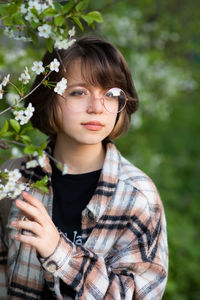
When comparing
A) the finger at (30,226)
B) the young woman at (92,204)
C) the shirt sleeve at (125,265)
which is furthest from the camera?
the young woman at (92,204)

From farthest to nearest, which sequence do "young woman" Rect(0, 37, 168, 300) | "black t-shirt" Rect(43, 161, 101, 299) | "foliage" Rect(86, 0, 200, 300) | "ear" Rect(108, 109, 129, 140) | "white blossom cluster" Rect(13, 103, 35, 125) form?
1. "foliage" Rect(86, 0, 200, 300)
2. "ear" Rect(108, 109, 129, 140)
3. "black t-shirt" Rect(43, 161, 101, 299)
4. "young woman" Rect(0, 37, 168, 300)
5. "white blossom cluster" Rect(13, 103, 35, 125)

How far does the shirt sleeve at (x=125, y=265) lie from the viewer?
171 cm

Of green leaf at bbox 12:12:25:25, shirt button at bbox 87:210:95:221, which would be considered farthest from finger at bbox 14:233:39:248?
green leaf at bbox 12:12:25:25

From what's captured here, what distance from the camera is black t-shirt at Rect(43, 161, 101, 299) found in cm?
200

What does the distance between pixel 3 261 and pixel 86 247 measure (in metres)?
0.53

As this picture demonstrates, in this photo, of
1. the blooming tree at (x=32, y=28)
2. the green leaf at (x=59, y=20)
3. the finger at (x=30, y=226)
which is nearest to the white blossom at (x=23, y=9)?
the blooming tree at (x=32, y=28)

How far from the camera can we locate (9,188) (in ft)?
4.57

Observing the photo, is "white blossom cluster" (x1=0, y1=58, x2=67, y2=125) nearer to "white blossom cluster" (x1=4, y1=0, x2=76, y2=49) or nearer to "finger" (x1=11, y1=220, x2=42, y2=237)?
"white blossom cluster" (x1=4, y1=0, x2=76, y2=49)

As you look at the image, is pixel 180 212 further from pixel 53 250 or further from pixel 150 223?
pixel 53 250

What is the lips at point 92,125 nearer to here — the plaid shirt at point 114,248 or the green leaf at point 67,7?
the plaid shirt at point 114,248

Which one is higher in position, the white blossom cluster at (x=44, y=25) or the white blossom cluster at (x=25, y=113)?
the white blossom cluster at (x=44, y=25)

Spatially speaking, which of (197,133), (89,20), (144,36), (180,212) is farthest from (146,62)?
(89,20)

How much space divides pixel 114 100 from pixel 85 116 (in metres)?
0.18

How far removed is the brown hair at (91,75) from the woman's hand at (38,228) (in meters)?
0.54
